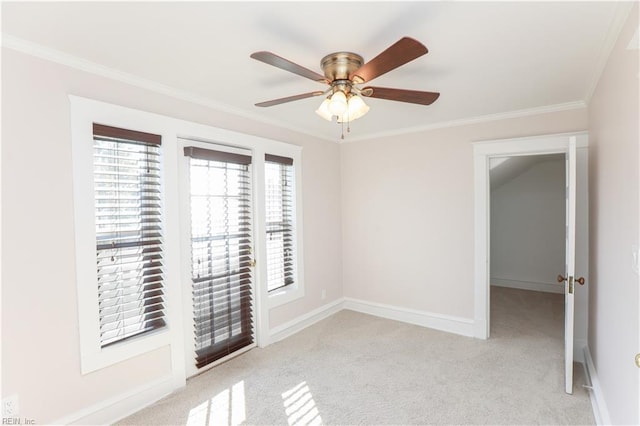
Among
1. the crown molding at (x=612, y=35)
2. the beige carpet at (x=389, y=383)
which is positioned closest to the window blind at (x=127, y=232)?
the beige carpet at (x=389, y=383)

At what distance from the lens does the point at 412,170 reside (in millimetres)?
3982

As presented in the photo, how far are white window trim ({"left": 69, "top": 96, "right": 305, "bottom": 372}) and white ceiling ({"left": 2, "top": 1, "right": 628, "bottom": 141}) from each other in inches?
11.5

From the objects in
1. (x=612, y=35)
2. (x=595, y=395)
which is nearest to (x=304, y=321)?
(x=595, y=395)

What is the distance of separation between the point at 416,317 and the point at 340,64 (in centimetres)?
318

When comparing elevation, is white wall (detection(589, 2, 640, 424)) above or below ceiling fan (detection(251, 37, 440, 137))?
below

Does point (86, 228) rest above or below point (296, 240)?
above

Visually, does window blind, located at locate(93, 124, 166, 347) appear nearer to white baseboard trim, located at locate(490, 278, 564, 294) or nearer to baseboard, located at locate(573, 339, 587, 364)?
baseboard, located at locate(573, 339, 587, 364)

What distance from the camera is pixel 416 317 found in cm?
401

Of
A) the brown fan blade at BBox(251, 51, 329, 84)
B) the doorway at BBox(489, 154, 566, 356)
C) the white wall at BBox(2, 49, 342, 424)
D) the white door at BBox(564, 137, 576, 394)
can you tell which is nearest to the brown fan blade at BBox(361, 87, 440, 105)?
the brown fan blade at BBox(251, 51, 329, 84)

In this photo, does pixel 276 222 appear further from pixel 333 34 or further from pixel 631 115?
pixel 631 115

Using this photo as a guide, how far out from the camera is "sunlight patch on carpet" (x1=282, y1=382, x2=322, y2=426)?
2.23 metres

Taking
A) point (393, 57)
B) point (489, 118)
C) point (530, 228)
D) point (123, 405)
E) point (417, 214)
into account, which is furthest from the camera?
point (530, 228)

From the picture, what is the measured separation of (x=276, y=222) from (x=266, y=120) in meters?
1.11

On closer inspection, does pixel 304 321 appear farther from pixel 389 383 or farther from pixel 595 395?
pixel 595 395
